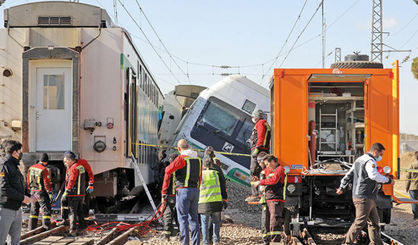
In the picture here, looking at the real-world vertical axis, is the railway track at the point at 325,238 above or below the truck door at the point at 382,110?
below

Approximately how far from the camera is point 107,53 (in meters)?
11.6

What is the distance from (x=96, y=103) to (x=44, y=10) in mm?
2268

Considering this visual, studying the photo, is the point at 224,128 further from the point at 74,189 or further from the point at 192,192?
the point at 192,192

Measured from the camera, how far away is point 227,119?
17.6m

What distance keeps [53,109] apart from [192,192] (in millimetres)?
4289

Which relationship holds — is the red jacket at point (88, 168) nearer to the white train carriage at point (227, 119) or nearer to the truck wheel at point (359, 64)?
the truck wheel at point (359, 64)

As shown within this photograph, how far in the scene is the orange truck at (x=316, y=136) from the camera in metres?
10.5

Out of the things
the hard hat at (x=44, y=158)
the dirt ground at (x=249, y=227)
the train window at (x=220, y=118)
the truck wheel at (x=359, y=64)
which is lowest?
the dirt ground at (x=249, y=227)

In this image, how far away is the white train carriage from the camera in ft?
57.3

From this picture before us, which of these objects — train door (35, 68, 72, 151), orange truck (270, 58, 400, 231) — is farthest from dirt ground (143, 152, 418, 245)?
train door (35, 68, 72, 151)

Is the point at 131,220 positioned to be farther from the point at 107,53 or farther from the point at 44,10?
the point at 44,10

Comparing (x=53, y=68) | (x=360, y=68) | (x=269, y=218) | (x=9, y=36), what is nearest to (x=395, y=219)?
(x=360, y=68)

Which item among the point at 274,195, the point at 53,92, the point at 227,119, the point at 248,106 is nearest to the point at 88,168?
the point at 53,92

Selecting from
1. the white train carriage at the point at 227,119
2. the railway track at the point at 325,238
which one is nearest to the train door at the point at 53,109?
the railway track at the point at 325,238
